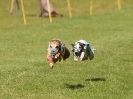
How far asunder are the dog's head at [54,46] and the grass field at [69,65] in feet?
5.23

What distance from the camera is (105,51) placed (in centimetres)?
1917

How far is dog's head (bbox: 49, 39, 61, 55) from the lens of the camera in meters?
10.4

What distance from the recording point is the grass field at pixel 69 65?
1239cm

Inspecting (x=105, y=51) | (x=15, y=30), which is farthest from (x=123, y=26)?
(x=105, y=51)

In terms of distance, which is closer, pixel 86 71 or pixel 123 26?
pixel 86 71

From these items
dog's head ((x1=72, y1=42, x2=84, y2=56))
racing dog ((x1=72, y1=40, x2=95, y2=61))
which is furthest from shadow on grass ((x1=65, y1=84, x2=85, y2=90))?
dog's head ((x1=72, y1=42, x2=84, y2=56))

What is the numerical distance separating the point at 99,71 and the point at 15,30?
14.6m

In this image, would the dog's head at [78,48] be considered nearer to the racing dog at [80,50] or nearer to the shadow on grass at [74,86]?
the racing dog at [80,50]

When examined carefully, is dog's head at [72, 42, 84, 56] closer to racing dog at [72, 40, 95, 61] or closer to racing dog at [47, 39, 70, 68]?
racing dog at [72, 40, 95, 61]

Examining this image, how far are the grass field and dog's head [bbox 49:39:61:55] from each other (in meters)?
1.60

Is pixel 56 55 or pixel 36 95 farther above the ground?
pixel 56 55

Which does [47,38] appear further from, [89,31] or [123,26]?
[123,26]

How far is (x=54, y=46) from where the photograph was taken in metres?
10.4

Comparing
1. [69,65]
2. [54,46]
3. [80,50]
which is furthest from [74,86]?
[69,65]
